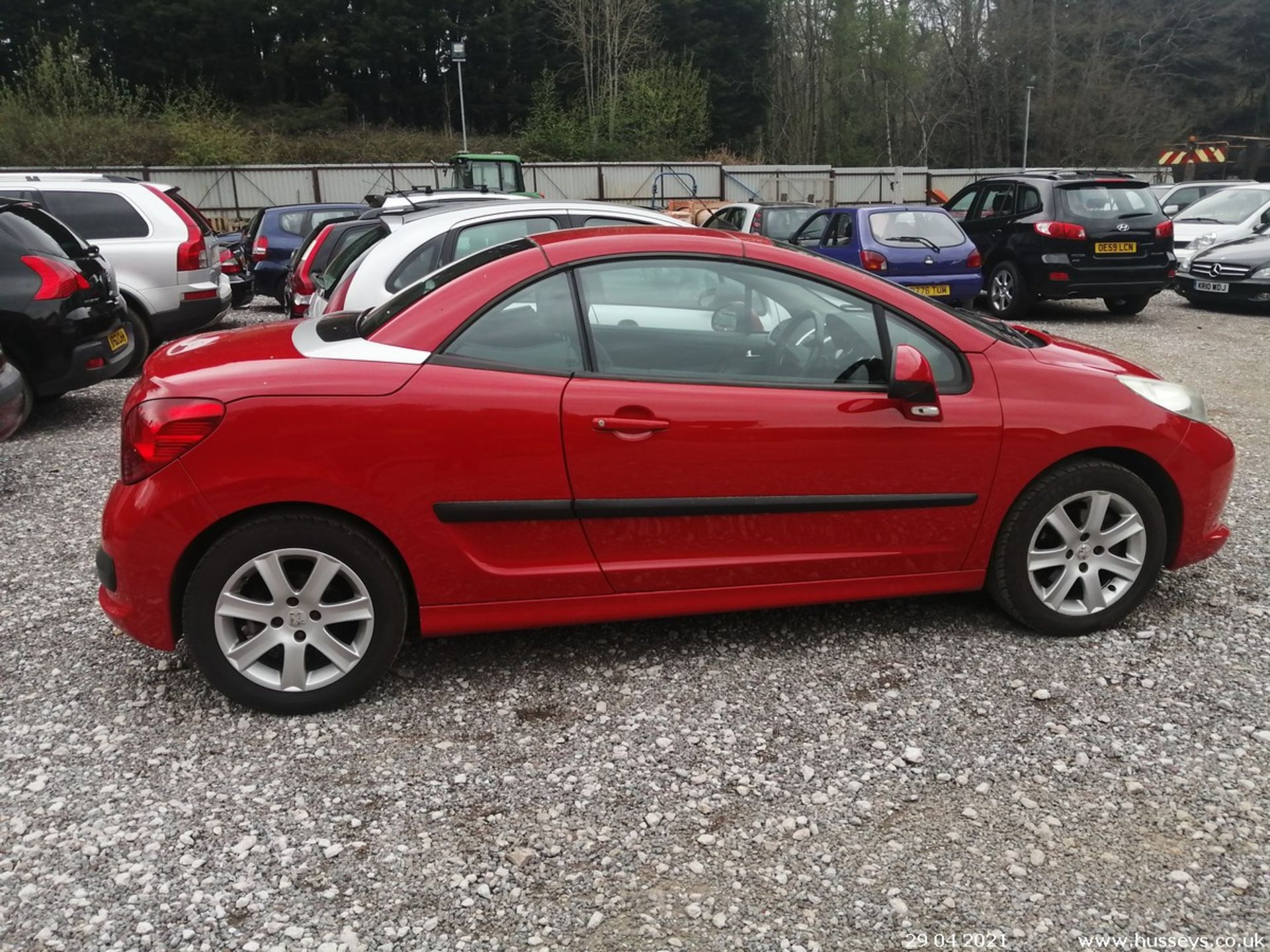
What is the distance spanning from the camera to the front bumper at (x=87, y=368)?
23.5ft

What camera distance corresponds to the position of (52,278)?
277 inches

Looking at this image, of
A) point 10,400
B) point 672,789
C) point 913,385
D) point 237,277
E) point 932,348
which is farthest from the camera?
point 237,277

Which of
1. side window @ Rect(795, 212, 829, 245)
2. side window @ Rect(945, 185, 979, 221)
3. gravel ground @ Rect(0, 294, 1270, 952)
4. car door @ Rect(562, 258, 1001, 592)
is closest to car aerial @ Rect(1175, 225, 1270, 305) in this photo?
side window @ Rect(945, 185, 979, 221)

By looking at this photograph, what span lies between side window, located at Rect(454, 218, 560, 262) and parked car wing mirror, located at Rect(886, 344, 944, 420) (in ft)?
10.7

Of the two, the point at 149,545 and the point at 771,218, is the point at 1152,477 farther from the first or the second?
the point at 771,218

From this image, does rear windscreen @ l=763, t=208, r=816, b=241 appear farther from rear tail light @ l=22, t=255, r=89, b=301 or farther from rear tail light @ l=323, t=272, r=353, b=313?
rear tail light @ l=22, t=255, r=89, b=301

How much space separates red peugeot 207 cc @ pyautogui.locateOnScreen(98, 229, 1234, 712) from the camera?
315 centimetres

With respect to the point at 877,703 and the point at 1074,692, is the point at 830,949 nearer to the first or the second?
the point at 877,703

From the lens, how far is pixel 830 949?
2326mm

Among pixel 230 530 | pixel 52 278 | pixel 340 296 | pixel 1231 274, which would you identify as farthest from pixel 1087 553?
pixel 1231 274

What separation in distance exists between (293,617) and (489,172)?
21.3 metres

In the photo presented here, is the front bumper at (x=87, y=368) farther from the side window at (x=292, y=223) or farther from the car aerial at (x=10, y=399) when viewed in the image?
the side window at (x=292, y=223)

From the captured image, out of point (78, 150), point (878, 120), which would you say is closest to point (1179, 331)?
point (78, 150)

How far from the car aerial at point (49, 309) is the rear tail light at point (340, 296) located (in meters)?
2.43
